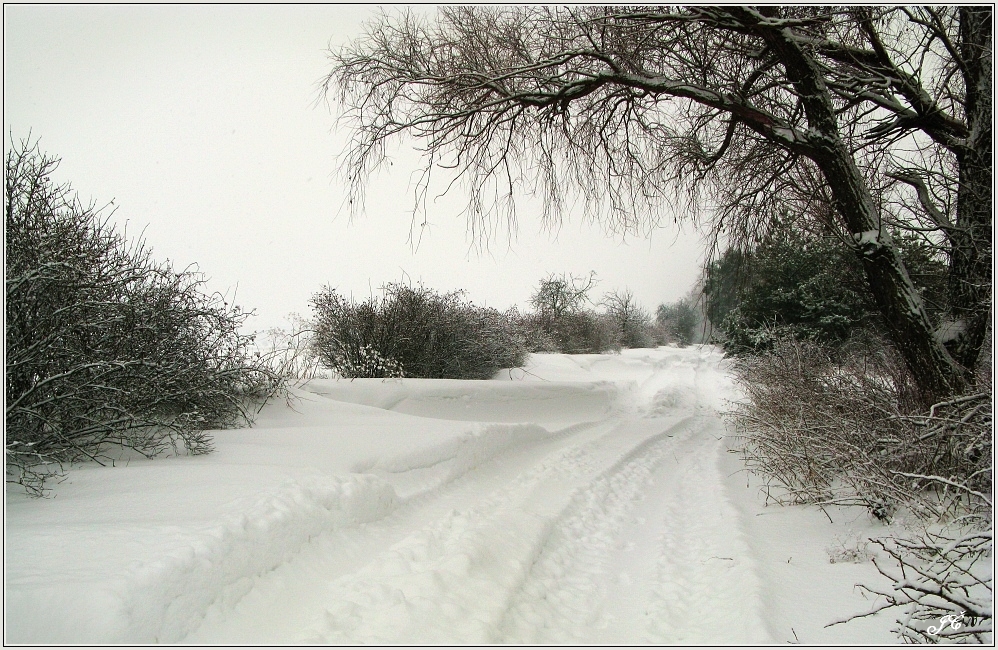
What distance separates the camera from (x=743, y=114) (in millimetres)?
5809

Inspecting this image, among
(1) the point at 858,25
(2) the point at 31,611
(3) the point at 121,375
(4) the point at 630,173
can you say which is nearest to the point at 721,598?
(2) the point at 31,611

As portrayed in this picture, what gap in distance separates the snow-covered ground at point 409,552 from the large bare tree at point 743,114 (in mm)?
2517

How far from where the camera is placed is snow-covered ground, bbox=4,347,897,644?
100 inches

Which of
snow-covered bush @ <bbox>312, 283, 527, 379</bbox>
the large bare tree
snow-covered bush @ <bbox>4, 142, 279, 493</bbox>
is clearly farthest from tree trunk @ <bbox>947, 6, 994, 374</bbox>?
snow-covered bush @ <bbox>312, 283, 527, 379</bbox>

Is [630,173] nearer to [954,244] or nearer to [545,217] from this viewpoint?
[545,217]

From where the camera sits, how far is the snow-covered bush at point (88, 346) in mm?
3902

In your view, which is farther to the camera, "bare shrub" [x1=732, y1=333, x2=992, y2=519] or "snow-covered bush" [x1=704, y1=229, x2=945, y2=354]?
"snow-covered bush" [x1=704, y1=229, x2=945, y2=354]

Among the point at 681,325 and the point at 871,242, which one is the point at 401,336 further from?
the point at 681,325

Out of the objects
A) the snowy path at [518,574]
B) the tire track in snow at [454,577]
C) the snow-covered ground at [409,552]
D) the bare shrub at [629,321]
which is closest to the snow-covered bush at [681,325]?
the bare shrub at [629,321]

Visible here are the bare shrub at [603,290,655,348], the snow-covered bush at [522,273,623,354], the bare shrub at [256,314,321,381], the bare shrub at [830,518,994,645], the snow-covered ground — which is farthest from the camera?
the bare shrub at [603,290,655,348]

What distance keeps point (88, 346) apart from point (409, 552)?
3.11 metres

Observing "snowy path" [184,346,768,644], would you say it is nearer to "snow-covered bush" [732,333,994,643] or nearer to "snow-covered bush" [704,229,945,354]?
"snow-covered bush" [732,333,994,643]

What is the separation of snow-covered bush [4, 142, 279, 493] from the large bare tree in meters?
2.66

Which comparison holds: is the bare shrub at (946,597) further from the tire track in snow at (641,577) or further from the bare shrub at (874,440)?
the tire track in snow at (641,577)
